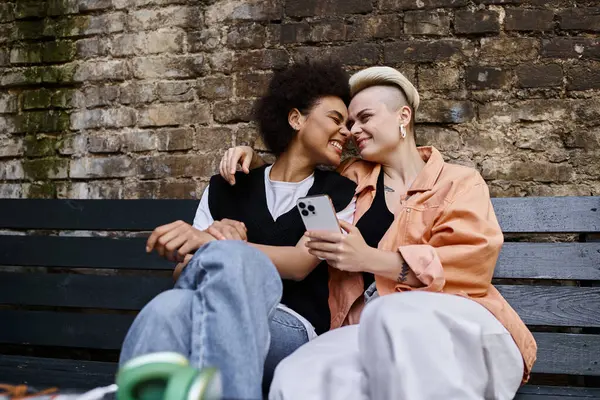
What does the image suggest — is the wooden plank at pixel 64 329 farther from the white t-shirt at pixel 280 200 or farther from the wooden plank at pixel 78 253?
the white t-shirt at pixel 280 200

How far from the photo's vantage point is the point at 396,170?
79.6 inches

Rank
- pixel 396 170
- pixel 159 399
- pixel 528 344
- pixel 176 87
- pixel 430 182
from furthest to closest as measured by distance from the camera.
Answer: pixel 176 87 → pixel 396 170 → pixel 430 182 → pixel 528 344 → pixel 159 399

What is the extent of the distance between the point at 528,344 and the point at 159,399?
1.11 meters

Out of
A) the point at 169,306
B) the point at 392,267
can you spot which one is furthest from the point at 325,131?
the point at 169,306

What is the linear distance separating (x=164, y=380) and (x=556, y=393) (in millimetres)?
1421

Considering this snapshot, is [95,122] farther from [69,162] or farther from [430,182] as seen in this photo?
[430,182]

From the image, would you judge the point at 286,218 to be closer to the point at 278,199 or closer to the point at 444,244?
the point at 278,199

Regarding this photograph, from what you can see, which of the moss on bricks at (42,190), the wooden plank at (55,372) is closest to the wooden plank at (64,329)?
the wooden plank at (55,372)

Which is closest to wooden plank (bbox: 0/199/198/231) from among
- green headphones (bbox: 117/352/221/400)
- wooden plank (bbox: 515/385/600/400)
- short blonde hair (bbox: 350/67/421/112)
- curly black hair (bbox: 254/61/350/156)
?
curly black hair (bbox: 254/61/350/156)

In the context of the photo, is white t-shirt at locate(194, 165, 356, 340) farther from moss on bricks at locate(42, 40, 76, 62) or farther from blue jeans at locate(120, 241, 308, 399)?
moss on bricks at locate(42, 40, 76, 62)

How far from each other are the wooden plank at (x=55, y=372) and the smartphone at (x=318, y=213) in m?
0.90

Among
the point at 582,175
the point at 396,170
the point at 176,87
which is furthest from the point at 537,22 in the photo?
the point at 176,87

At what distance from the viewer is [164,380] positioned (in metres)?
0.85

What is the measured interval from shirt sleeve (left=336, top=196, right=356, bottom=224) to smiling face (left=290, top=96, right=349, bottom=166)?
191 millimetres
